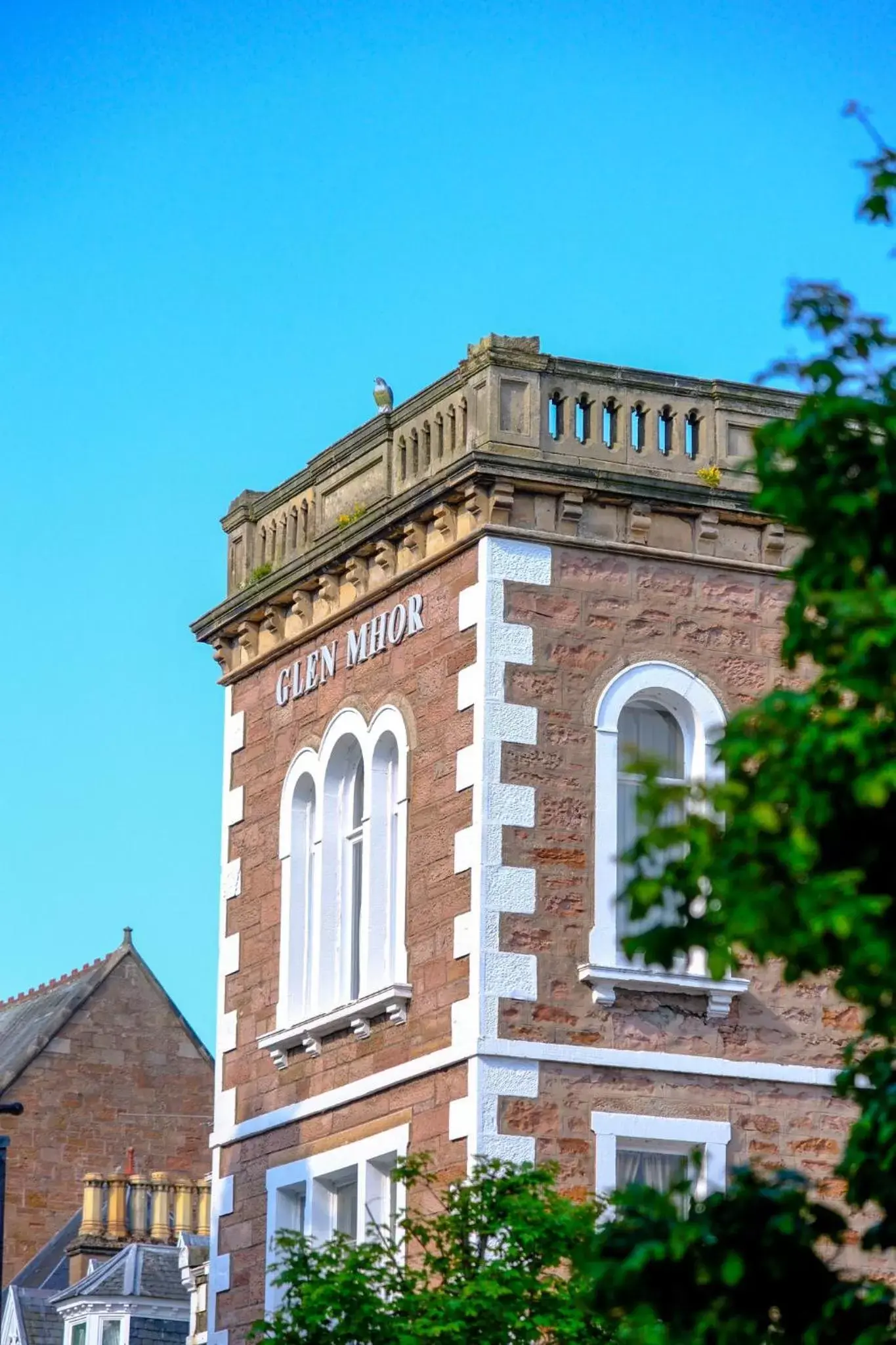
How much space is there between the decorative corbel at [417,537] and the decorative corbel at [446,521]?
1.40 feet

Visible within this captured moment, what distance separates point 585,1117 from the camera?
23547mm

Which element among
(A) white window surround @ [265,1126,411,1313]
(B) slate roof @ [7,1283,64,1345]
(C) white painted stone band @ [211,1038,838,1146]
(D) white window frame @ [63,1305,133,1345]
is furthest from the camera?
(B) slate roof @ [7,1283,64,1345]

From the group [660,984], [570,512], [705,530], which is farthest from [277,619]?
[660,984]

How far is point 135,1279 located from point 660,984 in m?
26.0

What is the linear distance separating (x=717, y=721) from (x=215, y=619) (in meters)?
6.05

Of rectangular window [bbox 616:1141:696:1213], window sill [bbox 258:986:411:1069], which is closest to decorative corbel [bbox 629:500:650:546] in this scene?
window sill [bbox 258:986:411:1069]

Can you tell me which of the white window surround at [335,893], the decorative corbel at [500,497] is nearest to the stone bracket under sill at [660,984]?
the white window surround at [335,893]

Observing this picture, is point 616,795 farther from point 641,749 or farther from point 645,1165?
point 645,1165

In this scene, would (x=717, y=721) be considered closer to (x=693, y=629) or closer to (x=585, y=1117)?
(x=693, y=629)

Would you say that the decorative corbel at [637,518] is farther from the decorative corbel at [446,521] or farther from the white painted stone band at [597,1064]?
the white painted stone band at [597,1064]

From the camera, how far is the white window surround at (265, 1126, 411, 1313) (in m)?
24.7

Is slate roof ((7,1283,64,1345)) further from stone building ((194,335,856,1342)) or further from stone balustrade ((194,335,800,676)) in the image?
stone balustrade ((194,335,800,676))

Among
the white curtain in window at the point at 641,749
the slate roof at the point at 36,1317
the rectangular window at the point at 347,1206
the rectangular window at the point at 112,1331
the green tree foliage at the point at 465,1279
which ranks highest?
the white curtain in window at the point at 641,749

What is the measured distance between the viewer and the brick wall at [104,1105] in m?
52.7
